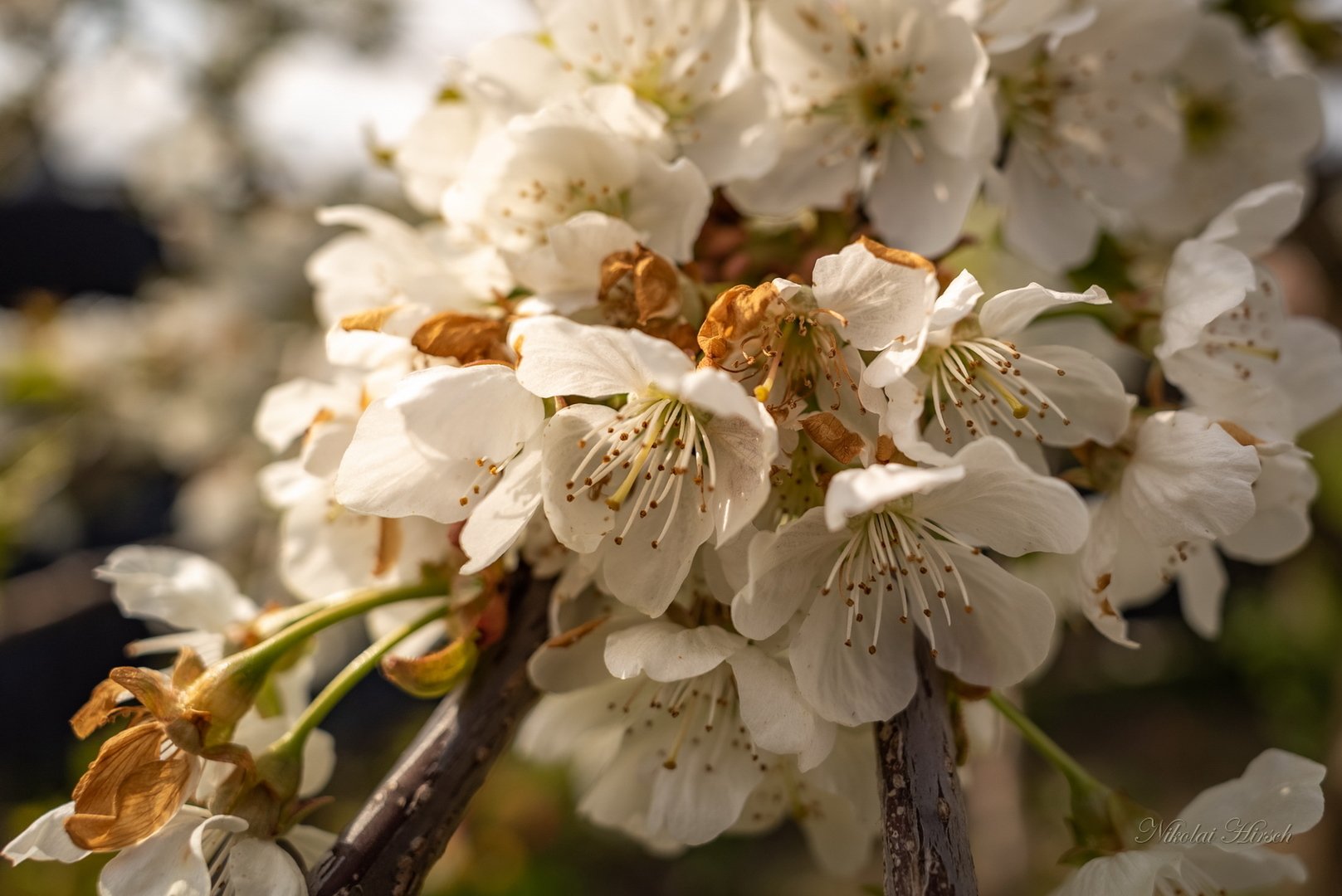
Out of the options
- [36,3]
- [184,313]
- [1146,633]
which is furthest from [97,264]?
[1146,633]

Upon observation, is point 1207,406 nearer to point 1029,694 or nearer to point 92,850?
point 92,850

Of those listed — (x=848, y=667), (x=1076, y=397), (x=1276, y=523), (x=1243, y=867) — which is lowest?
(x=1243, y=867)

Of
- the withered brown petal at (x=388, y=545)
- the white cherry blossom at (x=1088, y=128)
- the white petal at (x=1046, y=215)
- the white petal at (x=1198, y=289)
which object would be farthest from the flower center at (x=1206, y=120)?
the withered brown petal at (x=388, y=545)

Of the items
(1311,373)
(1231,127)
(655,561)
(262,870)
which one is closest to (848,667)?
(655,561)

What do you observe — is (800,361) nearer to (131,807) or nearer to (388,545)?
(388,545)

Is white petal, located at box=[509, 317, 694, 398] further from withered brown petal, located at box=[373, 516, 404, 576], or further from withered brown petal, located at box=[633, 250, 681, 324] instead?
withered brown petal, located at box=[373, 516, 404, 576]

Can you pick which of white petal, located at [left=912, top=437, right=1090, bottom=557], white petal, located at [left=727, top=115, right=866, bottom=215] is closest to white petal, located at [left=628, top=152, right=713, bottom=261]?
white petal, located at [left=727, top=115, right=866, bottom=215]
